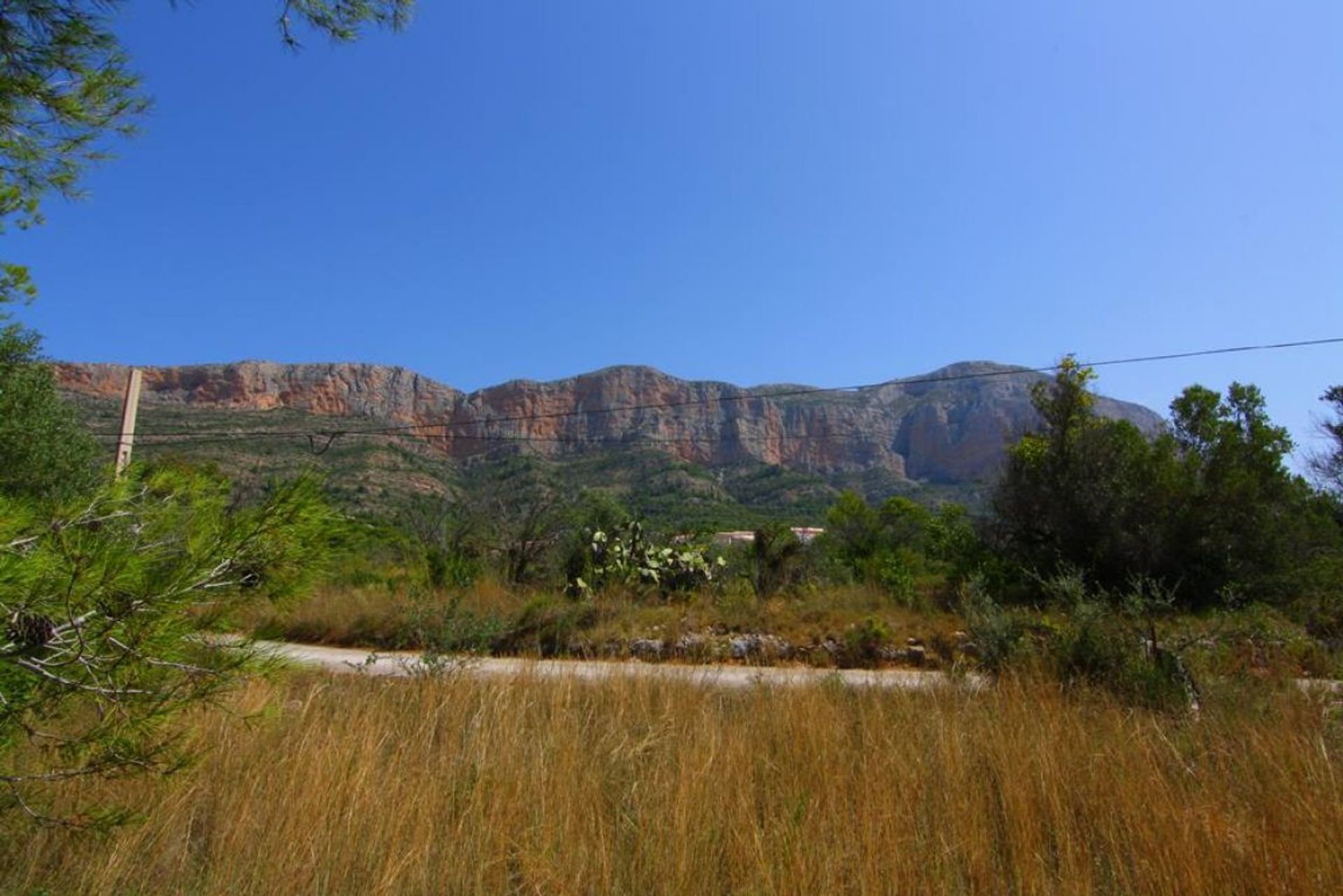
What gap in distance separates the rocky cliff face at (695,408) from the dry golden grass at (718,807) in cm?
8568

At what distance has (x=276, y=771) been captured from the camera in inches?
113

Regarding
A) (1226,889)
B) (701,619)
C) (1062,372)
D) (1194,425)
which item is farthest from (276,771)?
(1194,425)

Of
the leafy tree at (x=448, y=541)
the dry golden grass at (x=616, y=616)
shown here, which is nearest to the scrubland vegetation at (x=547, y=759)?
the dry golden grass at (x=616, y=616)

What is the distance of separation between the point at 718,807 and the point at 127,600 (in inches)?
83.2

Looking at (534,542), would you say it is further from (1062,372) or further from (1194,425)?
(1194,425)

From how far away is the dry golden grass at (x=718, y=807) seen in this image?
7.23 ft

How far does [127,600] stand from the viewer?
1793 millimetres

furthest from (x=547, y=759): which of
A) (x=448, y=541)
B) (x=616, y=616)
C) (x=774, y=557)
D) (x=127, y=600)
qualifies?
(x=448, y=541)

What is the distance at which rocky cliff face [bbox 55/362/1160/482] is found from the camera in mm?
101188

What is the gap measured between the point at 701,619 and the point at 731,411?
116772mm

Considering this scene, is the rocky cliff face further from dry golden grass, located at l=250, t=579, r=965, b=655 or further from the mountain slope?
dry golden grass, located at l=250, t=579, r=965, b=655

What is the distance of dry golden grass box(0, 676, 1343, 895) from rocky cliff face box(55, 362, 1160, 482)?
85.7 m

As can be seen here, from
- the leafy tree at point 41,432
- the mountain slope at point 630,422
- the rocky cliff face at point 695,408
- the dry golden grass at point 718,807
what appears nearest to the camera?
the dry golden grass at point 718,807

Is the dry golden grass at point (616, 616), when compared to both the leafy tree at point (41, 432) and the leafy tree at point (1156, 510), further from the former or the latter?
the leafy tree at point (41, 432)
